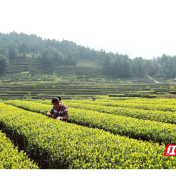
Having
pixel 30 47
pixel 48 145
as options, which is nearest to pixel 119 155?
pixel 48 145

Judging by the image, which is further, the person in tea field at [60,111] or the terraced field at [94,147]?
the person in tea field at [60,111]

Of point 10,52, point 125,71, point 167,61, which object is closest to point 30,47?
point 10,52

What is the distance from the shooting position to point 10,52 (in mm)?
131125

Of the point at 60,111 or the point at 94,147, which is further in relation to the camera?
the point at 60,111

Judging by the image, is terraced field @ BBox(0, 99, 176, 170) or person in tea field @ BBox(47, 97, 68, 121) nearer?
terraced field @ BBox(0, 99, 176, 170)

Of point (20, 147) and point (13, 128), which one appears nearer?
point (20, 147)

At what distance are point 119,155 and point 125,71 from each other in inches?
4317

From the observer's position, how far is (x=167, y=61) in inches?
5079

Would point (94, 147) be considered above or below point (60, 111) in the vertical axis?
below
